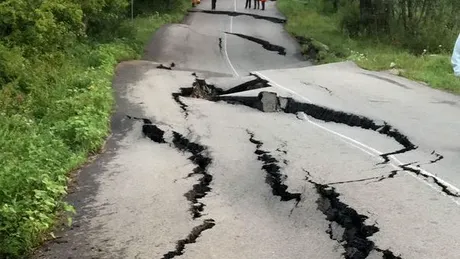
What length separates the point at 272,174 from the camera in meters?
6.90

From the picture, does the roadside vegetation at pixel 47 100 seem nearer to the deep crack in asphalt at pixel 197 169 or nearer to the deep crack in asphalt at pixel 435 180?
the deep crack in asphalt at pixel 197 169

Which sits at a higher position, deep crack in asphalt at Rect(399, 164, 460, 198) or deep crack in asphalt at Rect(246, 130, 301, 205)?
deep crack in asphalt at Rect(399, 164, 460, 198)

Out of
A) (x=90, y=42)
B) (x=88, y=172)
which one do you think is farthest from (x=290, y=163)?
(x=90, y=42)

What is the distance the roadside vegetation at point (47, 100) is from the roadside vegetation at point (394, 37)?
720 cm

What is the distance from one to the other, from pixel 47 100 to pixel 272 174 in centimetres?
468

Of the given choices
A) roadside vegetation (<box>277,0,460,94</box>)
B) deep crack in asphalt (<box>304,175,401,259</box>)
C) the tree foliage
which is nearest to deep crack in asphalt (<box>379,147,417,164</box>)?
deep crack in asphalt (<box>304,175,401,259</box>)

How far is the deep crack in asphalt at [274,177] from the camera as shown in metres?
6.19

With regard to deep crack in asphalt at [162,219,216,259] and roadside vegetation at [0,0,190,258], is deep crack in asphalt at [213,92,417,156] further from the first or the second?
deep crack in asphalt at [162,219,216,259]

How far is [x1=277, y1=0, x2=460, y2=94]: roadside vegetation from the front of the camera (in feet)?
53.6

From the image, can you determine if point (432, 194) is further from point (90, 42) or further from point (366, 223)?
point (90, 42)

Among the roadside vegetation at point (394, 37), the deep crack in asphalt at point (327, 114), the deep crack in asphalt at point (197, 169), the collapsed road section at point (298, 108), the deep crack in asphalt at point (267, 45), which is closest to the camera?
the deep crack in asphalt at point (197, 169)

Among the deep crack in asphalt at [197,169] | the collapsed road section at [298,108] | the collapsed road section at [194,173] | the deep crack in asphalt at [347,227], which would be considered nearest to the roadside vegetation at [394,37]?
the collapsed road section at [298,108]

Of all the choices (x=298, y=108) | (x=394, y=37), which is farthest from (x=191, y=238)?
(x=394, y=37)

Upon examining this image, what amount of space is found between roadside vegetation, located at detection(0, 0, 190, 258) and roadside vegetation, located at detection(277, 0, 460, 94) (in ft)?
23.6
